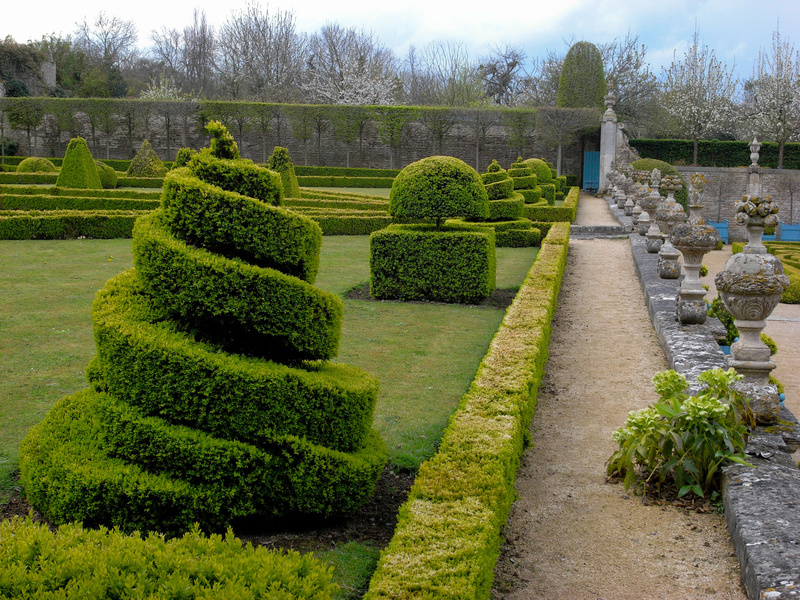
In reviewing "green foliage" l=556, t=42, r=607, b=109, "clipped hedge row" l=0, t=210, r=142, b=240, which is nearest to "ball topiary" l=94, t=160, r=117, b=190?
"clipped hedge row" l=0, t=210, r=142, b=240

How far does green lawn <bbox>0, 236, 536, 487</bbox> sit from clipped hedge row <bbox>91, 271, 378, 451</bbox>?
114 cm

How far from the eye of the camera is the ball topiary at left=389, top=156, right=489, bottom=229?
9250mm

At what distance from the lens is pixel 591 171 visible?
3422cm

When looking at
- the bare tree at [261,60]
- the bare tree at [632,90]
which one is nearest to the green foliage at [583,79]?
the bare tree at [632,90]

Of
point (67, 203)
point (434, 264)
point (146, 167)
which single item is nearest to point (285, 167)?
point (67, 203)

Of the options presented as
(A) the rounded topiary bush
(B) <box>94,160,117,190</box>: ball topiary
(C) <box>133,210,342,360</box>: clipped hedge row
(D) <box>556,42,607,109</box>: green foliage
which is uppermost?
(D) <box>556,42,607,109</box>: green foliage

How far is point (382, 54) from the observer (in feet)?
173

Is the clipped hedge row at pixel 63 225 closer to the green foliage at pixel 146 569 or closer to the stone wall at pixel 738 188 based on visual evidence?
the green foliage at pixel 146 569

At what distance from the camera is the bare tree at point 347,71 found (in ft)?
145

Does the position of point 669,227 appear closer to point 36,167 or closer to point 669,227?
point 669,227

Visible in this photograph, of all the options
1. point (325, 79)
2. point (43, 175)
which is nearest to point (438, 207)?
point (43, 175)

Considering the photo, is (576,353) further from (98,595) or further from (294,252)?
(98,595)

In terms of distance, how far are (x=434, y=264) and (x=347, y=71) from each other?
39117mm

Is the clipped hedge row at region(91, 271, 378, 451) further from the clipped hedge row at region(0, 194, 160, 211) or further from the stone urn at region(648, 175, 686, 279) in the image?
the clipped hedge row at region(0, 194, 160, 211)
